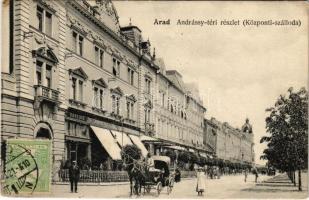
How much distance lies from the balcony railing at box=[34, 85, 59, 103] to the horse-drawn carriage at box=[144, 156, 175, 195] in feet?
11.1

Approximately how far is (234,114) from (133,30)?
3867mm

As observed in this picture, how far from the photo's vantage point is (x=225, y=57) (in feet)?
48.1

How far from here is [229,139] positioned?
21359 mm

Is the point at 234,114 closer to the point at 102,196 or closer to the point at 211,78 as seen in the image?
the point at 211,78

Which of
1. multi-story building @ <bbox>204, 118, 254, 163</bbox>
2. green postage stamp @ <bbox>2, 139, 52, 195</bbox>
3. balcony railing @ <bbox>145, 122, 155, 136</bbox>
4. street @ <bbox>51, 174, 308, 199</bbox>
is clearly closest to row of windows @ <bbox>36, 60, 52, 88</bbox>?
green postage stamp @ <bbox>2, 139, 52, 195</bbox>

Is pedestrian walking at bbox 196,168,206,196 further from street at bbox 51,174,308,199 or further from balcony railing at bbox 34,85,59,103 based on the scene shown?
balcony railing at bbox 34,85,59,103

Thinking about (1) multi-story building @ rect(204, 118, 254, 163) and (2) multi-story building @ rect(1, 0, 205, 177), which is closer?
(2) multi-story building @ rect(1, 0, 205, 177)

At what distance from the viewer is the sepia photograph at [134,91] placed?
1378 centimetres

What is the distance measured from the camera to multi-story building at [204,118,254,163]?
15.8 m

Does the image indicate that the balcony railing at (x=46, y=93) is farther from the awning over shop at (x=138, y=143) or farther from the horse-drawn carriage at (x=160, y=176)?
the horse-drawn carriage at (x=160, y=176)

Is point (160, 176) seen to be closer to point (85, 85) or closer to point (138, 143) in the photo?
point (138, 143)

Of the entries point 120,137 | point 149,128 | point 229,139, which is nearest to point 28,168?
point 120,137

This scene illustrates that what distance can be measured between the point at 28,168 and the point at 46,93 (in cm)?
210

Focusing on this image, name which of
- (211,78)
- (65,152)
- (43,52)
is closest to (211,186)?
(211,78)
